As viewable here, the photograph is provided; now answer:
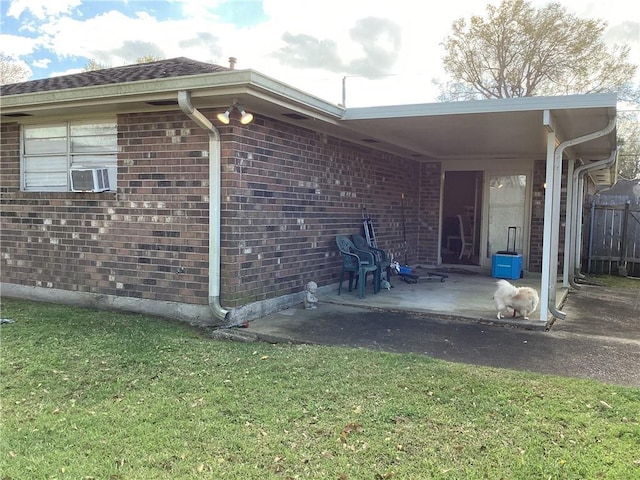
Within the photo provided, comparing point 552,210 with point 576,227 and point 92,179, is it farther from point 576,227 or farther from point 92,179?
point 92,179

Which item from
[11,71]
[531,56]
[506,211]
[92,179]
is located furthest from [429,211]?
[11,71]

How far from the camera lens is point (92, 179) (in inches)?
251

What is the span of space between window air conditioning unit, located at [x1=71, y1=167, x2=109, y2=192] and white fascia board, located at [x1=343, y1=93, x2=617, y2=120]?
129 inches

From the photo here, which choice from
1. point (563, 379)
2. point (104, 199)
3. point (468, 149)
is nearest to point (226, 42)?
point (468, 149)

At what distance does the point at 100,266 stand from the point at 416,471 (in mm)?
5220

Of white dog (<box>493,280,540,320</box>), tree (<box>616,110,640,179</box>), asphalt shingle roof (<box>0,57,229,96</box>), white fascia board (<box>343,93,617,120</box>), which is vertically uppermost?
tree (<box>616,110,640,179</box>)

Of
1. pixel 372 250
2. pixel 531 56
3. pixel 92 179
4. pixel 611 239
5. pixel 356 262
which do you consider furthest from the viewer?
pixel 531 56

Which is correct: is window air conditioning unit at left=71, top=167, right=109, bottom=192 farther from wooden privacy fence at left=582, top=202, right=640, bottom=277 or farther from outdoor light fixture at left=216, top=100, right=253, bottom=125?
wooden privacy fence at left=582, top=202, right=640, bottom=277

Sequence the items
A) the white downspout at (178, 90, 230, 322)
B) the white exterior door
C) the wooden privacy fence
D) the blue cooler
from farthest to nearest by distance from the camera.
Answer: the wooden privacy fence < the white exterior door < the blue cooler < the white downspout at (178, 90, 230, 322)

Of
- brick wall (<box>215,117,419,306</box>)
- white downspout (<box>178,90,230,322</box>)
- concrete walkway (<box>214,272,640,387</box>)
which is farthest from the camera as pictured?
brick wall (<box>215,117,419,306</box>)

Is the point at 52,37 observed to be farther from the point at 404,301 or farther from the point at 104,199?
the point at 404,301

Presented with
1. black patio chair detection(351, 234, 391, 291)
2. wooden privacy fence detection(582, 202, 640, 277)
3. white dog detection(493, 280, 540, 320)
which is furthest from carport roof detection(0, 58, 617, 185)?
wooden privacy fence detection(582, 202, 640, 277)

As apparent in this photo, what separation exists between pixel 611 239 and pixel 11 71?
23.6 metres

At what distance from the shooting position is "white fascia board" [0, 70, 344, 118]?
195 inches
